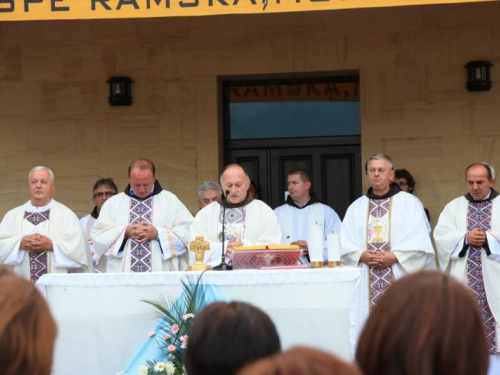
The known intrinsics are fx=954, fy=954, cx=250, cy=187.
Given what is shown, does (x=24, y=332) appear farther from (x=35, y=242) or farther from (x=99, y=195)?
(x=99, y=195)

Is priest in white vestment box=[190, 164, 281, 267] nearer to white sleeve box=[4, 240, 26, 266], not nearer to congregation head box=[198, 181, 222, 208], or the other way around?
congregation head box=[198, 181, 222, 208]

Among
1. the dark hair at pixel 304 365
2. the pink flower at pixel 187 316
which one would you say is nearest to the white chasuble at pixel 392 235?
the pink flower at pixel 187 316

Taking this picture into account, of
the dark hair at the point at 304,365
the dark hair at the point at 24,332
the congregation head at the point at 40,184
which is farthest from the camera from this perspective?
the congregation head at the point at 40,184

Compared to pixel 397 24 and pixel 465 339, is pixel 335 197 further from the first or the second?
pixel 465 339

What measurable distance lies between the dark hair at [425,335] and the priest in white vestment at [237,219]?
5.91m

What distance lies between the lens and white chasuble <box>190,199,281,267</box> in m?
8.38

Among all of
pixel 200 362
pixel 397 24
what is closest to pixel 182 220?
pixel 397 24

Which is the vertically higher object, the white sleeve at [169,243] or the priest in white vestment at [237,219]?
the priest in white vestment at [237,219]

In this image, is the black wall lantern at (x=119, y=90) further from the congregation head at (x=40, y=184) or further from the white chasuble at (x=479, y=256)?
the white chasuble at (x=479, y=256)

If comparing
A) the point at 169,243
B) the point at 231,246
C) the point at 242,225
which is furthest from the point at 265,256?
the point at 169,243

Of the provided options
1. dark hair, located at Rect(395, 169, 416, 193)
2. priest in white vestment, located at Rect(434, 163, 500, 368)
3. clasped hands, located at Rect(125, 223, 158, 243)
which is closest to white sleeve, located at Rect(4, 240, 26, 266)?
clasped hands, located at Rect(125, 223, 158, 243)

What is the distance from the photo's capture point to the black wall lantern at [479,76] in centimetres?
1055

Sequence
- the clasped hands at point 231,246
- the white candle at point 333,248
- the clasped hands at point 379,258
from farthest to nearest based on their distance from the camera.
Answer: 1. the clasped hands at point 379,258
2. the clasped hands at point 231,246
3. the white candle at point 333,248

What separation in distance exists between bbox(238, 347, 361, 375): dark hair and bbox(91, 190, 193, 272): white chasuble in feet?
21.5
